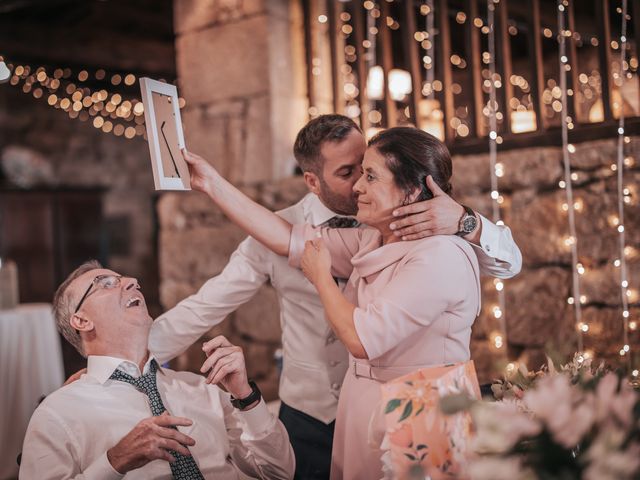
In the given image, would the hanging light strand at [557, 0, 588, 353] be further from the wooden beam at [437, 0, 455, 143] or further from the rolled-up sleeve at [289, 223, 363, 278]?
the rolled-up sleeve at [289, 223, 363, 278]

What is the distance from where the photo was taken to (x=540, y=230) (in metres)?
2.75

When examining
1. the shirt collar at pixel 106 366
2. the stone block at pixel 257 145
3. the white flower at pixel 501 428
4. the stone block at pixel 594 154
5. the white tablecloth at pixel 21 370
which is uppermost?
the stone block at pixel 257 145

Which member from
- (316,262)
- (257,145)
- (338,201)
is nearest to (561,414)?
(316,262)

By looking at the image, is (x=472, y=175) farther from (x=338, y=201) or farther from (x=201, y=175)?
(x=201, y=175)

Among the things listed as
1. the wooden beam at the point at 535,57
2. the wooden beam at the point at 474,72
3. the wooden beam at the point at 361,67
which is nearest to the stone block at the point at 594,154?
the wooden beam at the point at 535,57

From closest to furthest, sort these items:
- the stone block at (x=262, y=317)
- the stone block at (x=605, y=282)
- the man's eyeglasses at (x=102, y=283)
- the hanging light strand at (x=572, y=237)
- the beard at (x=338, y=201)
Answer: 1. the man's eyeglasses at (x=102, y=283)
2. the beard at (x=338, y=201)
3. the stone block at (x=605, y=282)
4. the hanging light strand at (x=572, y=237)
5. the stone block at (x=262, y=317)

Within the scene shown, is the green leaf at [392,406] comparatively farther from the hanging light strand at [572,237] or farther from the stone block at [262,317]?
the stone block at [262,317]

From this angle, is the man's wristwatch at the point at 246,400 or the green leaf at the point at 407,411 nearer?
the green leaf at the point at 407,411

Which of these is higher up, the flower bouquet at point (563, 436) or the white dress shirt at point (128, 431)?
the flower bouquet at point (563, 436)

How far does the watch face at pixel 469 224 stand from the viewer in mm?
1478

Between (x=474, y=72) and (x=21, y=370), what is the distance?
120 inches

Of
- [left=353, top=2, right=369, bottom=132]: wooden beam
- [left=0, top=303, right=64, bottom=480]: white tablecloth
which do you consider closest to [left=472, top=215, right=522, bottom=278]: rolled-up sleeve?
[left=353, top=2, right=369, bottom=132]: wooden beam

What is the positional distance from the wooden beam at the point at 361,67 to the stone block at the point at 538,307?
113 centimetres

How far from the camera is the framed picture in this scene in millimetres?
1540
